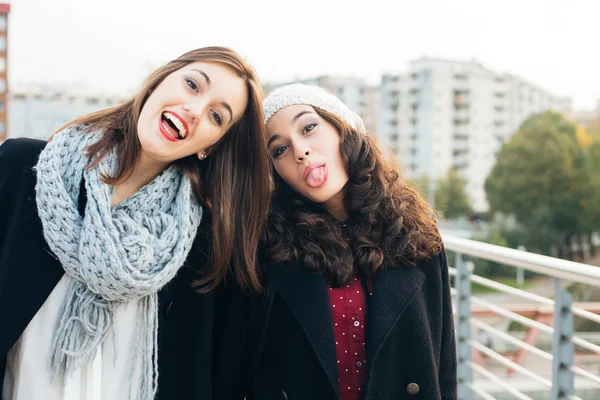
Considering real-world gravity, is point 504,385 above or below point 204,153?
below

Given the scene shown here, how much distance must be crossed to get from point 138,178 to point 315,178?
24.6 inches

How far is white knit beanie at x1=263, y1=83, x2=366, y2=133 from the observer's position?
2.38 meters

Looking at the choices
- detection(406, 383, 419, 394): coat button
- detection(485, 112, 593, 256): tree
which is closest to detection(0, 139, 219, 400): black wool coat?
detection(406, 383, 419, 394): coat button

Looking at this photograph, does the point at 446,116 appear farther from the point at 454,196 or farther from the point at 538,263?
the point at 538,263

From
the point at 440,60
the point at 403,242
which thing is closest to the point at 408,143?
the point at 440,60

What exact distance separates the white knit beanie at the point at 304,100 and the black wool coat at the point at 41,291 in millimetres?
492

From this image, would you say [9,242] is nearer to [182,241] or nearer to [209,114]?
[182,241]

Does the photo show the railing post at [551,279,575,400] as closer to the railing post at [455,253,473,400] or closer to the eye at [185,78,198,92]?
the railing post at [455,253,473,400]

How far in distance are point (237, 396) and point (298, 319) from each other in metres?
0.40

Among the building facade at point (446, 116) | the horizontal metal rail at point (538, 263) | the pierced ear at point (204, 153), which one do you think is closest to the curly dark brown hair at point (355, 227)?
the pierced ear at point (204, 153)

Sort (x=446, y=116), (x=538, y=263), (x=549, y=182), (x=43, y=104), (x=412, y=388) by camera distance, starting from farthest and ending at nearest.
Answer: (x=446, y=116), (x=43, y=104), (x=549, y=182), (x=538, y=263), (x=412, y=388)

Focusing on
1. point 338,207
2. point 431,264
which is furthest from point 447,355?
point 338,207

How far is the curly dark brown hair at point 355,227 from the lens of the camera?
2260mm

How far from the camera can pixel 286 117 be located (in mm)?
2354
